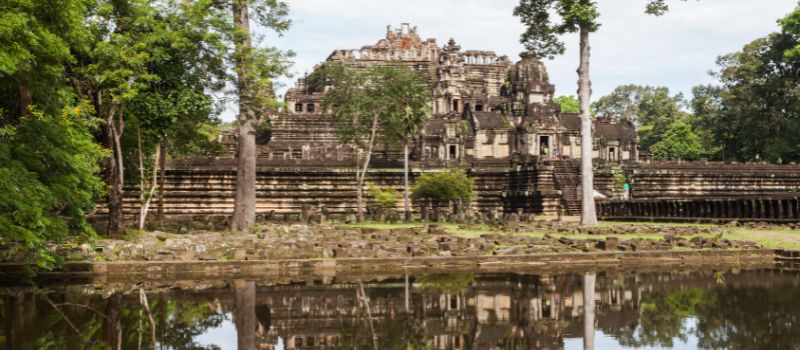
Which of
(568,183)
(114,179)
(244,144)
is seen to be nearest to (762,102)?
(568,183)

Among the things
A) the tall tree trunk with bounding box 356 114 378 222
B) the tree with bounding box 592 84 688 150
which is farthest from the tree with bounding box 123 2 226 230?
the tree with bounding box 592 84 688 150

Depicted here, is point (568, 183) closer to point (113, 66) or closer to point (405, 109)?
point (405, 109)

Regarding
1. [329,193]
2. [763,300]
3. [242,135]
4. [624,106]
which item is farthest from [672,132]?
[763,300]

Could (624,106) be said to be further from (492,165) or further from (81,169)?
(81,169)

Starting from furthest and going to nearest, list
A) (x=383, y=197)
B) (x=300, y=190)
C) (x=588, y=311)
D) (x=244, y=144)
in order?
(x=383, y=197), (x=300, y=190), (x=244, y=144), (x=588, y=311)

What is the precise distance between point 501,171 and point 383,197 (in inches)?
289

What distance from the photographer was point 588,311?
33.9ft

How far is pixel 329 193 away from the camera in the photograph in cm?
4028

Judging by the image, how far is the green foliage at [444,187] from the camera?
38406mm

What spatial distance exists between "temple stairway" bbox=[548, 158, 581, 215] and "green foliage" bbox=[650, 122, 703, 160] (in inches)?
1618

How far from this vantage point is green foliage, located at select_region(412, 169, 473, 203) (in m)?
38.4

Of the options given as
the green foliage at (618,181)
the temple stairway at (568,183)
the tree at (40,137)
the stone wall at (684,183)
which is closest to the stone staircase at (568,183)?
the temple stairway at (568,183)

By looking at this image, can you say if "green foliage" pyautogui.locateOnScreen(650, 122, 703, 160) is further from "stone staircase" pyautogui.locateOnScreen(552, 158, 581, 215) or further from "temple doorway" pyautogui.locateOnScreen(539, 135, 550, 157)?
"stone staircase" pyautogui.locateOnScreen(552, 158, 581, 215)

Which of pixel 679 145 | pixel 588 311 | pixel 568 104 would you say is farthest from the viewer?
pixel 568 104
